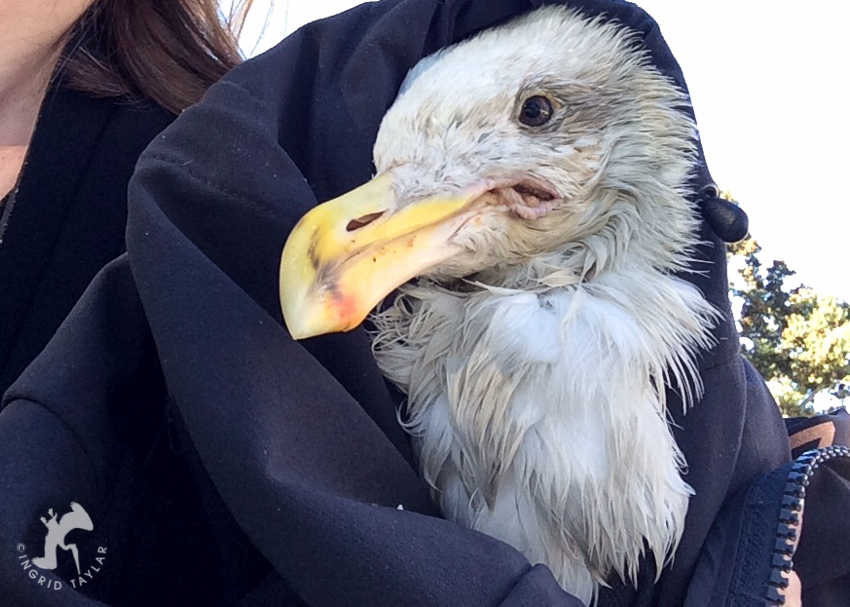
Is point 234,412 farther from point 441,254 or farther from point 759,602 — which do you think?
point 759,602

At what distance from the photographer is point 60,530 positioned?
512 mm

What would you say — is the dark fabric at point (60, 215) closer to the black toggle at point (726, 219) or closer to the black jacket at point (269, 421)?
the black jacket at point (269, 421)

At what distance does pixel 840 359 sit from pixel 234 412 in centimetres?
546

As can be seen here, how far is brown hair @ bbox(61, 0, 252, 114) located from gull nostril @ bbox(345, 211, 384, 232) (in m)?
0.46

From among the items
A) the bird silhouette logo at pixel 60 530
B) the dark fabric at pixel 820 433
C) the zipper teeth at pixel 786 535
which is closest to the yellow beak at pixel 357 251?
the bird silhouette logo at pixel 60 530

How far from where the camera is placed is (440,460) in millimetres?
596

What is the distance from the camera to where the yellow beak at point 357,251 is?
53 centimetres

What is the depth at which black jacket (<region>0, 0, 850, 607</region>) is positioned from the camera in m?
0.48

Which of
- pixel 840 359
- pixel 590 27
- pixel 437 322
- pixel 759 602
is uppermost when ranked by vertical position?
pixel 590 27

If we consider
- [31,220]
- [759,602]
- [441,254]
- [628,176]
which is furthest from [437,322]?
[31,220]

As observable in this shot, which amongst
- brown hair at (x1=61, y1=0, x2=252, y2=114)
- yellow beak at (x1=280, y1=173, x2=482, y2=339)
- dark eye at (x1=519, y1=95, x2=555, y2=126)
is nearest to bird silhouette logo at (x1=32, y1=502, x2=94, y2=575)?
yellow beak at (x1=280, y1=173, x2=482, y2=339)

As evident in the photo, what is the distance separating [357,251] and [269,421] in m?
0.13

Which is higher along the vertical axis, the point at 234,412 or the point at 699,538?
the point at 234,412

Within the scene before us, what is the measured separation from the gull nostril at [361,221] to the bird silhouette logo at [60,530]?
0.25m
